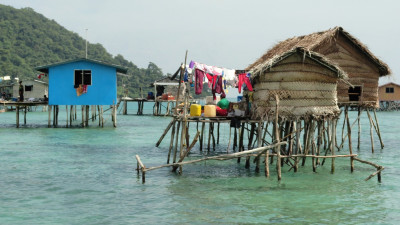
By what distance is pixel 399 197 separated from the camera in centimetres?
1500

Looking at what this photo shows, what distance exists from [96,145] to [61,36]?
115517 mm

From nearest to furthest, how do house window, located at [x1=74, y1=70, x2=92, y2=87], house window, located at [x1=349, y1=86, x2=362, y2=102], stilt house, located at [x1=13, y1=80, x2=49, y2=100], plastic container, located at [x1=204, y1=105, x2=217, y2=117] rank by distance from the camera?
plastic container, located at [x1=204, y1=105, x2=217, y2=117] → house window, located at [x1=349, y1=86, x2=362, y2=102] → house window, located at [x1=74, y1=70, x2=92, y2=87] → stilt house, located at [x1=13, y1=80, x2=49, y2=100]

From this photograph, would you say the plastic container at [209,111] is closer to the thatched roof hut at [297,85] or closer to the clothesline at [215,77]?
the clothesline at [215,77]

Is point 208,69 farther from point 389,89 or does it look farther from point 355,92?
point 389,89

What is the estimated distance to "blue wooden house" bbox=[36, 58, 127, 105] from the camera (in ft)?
113

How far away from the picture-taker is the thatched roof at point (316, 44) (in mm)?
20609

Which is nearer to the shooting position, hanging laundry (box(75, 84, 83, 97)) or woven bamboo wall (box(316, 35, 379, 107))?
woven bamboo wall (box(316, 35, 379, 107))

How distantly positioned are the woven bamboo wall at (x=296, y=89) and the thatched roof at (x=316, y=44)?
8.09ft

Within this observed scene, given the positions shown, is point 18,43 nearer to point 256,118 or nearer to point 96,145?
point 96,145

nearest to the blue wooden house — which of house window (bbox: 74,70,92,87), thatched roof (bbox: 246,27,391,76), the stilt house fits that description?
house window (bbox: 74,70,92,87)

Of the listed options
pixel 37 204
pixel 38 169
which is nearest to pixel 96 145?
pixel 38 169

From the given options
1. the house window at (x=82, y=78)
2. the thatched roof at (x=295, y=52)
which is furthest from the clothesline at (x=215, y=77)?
the house window at (x=82, y=78)

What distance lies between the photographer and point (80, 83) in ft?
113

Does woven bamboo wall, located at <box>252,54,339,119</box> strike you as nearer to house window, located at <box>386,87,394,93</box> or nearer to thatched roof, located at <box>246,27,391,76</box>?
thatched roof, located at <box>246,27,391,76</box>
